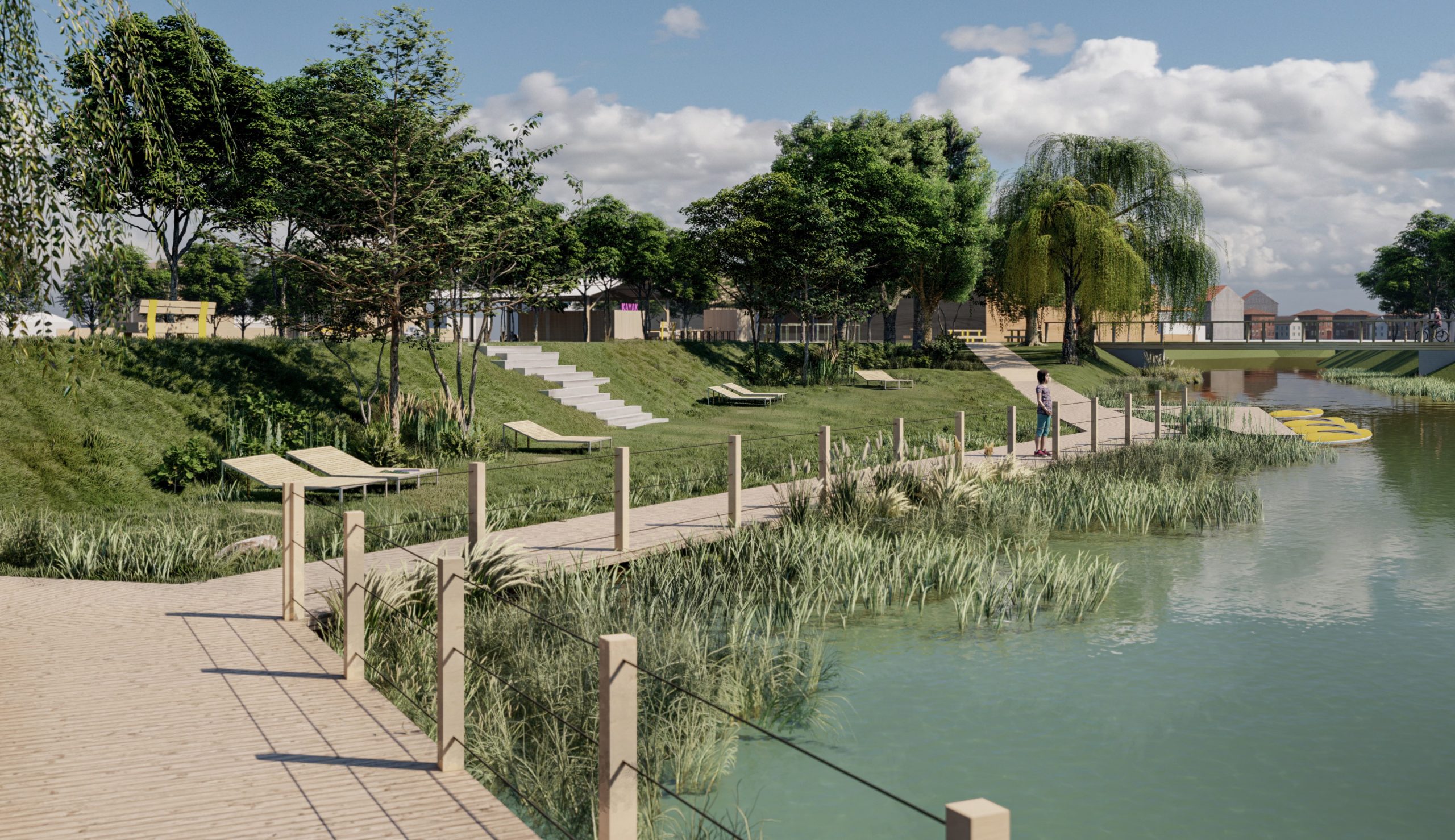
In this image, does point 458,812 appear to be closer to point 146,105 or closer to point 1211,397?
point 146,105

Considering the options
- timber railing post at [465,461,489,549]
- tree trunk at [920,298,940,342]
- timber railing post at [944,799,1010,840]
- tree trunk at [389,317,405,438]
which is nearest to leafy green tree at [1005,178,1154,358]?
tree trunk at [920,298,940,342]

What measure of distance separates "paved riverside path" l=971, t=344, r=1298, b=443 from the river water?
9.31 meters

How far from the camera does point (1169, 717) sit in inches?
289

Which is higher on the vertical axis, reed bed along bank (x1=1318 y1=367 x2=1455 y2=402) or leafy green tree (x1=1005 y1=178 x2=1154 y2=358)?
leafy green tree (x1=1005 y1=178 x2=1154 y2=358)

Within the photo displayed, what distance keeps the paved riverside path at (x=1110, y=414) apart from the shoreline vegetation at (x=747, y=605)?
6.24 m

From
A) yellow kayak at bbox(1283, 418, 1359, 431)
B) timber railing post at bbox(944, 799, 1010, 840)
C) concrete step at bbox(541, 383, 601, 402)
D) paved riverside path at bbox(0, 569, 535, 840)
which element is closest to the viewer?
timber railing post at bbox(944, 799, 1010, 840)

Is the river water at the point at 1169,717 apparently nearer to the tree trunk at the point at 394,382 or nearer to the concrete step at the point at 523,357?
the tree trunk at the point at 394,382

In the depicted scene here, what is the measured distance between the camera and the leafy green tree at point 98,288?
646 cm

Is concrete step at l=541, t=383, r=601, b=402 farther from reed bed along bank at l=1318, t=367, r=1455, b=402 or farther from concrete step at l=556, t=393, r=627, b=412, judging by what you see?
reed bed along bank at l=1318, t=367, r=1455, b=402

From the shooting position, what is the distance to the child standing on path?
19.2 meters

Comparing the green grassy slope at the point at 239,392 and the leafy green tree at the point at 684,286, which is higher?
the leafy green tree at the point at 684,286

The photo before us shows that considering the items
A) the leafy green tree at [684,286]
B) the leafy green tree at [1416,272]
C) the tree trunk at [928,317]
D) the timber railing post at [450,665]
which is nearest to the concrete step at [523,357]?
the leafy green tree at [684,286]

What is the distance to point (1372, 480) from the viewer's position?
60.0ft

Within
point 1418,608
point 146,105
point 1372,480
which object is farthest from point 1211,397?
point 146,105
